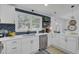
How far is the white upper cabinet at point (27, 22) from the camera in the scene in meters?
3.06

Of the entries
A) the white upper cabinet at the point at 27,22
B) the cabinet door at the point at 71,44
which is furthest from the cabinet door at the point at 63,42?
the white upper cabinet at the point at 27,22

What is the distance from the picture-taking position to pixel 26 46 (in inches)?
103

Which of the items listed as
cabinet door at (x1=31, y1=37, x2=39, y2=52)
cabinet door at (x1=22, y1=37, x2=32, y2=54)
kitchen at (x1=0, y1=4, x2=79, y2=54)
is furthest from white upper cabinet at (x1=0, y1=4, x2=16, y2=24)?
cabinet door at (x1=31, y1=37, x2=39, y2=52)

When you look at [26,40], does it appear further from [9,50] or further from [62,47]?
[62,47]

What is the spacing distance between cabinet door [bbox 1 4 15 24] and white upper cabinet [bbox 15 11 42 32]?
51 cm

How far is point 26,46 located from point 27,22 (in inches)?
42.0

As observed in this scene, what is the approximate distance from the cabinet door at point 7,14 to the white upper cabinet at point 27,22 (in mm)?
510

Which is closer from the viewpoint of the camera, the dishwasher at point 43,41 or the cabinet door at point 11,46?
the cabinet door at point 11,46

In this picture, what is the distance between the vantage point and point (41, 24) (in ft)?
13.5

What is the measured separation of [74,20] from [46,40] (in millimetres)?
1358

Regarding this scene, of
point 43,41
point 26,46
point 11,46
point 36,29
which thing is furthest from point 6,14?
point 43,41

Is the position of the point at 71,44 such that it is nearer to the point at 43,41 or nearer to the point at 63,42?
the point at 63,42

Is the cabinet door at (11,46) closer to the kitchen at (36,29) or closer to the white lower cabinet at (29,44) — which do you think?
the kitchen at (36,29)
